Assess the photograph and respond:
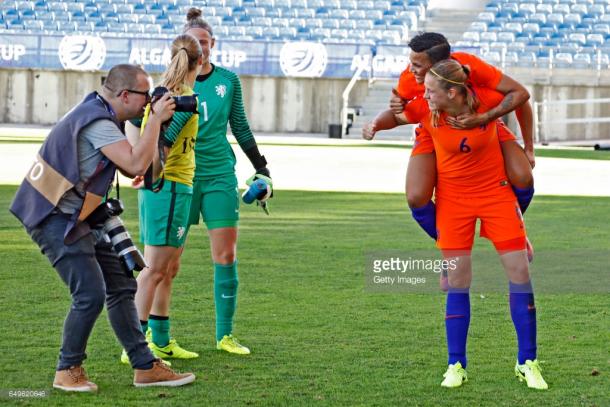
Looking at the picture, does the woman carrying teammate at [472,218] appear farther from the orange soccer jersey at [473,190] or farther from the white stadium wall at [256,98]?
the white stadium wall at [256,98]

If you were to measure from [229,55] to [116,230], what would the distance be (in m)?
32.0

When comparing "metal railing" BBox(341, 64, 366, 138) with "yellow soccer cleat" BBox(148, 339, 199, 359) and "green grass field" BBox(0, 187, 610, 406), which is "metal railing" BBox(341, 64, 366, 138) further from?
"yellow soccer cleat" BBox(148, 339, 199, 359)

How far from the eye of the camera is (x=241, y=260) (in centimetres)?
1105

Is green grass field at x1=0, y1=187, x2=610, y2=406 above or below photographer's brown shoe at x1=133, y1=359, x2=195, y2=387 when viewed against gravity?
below

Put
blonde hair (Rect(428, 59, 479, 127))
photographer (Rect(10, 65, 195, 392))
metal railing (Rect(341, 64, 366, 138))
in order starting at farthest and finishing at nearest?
metal railing (Rect(341, 64, 366, 138))
blonde hair (Rect(428, 59, 479, 127))
photographer (Rect(10, 65, 195, 392))

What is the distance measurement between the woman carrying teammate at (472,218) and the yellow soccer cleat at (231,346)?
1290 mm

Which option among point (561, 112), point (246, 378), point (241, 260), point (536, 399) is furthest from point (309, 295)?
point (561, 112)

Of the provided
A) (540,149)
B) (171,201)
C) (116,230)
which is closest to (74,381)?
(116,230)

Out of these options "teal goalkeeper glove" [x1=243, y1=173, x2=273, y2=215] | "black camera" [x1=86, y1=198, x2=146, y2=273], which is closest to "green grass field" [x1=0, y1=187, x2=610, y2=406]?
"black camera" [x1=86, y1=198, x2=146, y2=273]

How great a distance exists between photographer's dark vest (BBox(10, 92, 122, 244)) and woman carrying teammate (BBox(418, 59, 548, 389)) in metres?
1.60

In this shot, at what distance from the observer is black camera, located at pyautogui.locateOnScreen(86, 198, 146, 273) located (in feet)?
19.3

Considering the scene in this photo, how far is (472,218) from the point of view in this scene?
6.29 metres

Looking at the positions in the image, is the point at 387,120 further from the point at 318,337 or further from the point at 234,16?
the point at 234,16

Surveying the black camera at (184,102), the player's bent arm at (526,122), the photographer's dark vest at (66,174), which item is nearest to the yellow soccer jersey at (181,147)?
the black camera at (184,102)
